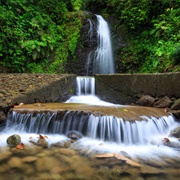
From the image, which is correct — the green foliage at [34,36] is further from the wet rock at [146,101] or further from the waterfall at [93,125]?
the wet rock at [146,101]

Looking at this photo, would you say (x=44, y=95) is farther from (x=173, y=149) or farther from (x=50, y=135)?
(x=173, y=149)

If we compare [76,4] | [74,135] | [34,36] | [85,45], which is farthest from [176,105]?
[76,4]

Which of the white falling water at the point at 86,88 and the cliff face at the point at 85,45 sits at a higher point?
the cliff face at the point at 85,45

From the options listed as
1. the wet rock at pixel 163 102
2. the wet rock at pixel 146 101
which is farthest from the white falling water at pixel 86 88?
the wet rock at pixel 163 102

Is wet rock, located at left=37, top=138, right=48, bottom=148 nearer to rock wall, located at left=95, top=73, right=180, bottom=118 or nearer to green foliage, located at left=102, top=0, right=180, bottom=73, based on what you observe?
rock wall, located at left=95, top=73, right=180, bottom=118

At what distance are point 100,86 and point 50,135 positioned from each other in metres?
4.25

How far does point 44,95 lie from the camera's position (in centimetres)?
688

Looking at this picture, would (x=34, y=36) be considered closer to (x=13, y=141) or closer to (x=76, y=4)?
(x=13, y=141)

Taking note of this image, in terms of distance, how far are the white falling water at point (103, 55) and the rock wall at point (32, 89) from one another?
418 centimetres

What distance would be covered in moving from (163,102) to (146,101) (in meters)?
0.61

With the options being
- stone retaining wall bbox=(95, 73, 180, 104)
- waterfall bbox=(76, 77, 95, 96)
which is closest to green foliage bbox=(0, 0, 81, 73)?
waterfall bbox=(76, 77, 95, 96)

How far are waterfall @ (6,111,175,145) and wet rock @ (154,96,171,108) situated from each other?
107 cm

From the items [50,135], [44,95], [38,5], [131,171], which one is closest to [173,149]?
[131,171]

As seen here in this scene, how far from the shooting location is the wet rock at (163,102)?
6.36 meters
